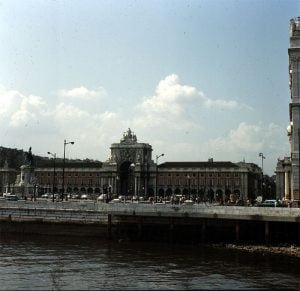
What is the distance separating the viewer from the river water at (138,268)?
3188 centimetres

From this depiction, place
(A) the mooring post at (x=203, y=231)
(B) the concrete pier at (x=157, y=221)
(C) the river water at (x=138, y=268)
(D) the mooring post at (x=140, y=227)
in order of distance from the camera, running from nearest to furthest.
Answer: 1. (C) the river water at (x=138, y=268)
2. (B) the concrete pier at (x=157, y=221)
3. (A) the mooring post at (x=203, y=231)
4. (D) the mooring post at (x=140, y=227)

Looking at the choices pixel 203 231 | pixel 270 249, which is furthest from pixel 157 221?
pixel 270 249

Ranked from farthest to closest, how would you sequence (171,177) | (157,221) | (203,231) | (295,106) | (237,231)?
(171,177), (295,106), (157,221), (203,231), (237,231)

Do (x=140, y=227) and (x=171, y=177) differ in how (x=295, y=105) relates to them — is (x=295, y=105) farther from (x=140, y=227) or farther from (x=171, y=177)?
(x=171, y=177)

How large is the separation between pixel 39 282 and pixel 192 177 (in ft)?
522

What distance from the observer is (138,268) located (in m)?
37.6

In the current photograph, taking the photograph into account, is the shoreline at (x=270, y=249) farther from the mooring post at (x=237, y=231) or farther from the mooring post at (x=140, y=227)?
the mooring post at (x=140, y=227)

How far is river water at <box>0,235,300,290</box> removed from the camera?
31875 millimetres

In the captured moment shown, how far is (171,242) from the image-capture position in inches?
2125

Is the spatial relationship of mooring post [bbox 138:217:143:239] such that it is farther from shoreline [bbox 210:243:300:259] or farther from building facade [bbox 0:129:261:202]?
building facade [bbox 0:129:261:202]

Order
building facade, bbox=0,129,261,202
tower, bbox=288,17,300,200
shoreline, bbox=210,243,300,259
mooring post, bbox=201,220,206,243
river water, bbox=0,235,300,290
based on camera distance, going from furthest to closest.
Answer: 1. building facade, bbox=0,129,261,202
2. tower, bbox=288,17,300,200
3. mooring post, bbox=201,220,206,243
4. shoreline, bbox=210,243,300,259
5. river water, bbox=0,235,300,290

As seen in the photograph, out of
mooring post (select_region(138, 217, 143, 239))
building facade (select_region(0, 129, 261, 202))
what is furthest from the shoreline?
building facade (select_region(0, 129, 261, 202))

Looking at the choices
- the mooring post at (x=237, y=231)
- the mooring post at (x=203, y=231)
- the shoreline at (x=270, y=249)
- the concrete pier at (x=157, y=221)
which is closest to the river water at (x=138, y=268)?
the shoreline at (x=270, y=249)

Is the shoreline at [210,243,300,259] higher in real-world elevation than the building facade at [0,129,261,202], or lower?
lower
